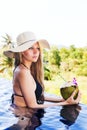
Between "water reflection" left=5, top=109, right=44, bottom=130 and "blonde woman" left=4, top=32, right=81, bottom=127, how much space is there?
0.27ft

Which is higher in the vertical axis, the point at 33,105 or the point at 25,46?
the point at 25,46

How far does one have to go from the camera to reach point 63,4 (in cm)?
2144

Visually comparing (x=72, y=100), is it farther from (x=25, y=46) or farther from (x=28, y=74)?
(x=25, y=46)

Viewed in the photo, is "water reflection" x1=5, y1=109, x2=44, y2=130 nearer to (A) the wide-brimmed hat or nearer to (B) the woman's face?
(B) the woman's face

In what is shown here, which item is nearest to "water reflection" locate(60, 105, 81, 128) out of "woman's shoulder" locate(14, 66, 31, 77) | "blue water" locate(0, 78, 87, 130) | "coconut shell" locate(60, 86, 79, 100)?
"blue water" locate(0, 78, 87, 130)

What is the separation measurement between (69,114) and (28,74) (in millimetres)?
533

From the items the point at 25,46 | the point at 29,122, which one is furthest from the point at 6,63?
the point at 29,122

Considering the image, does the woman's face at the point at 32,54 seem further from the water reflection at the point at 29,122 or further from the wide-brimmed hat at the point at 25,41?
the water reflection at the point at 29,122

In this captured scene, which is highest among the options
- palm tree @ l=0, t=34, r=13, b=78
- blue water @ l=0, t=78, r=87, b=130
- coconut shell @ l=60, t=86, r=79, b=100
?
coconut shell @ l=60, t=86, r=79, b=100

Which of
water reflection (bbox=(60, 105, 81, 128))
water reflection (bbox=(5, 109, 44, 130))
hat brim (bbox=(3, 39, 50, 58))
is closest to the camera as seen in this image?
water reflection (bbox=(5, 109, 44, 130))

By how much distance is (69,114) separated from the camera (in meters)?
2.93

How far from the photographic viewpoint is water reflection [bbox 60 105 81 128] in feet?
8.96

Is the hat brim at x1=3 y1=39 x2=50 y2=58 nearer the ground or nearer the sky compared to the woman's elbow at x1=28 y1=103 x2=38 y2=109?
nearer the sky

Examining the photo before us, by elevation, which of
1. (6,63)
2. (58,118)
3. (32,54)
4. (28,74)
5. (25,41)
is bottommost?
(6,63)
